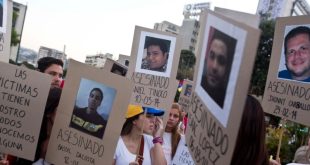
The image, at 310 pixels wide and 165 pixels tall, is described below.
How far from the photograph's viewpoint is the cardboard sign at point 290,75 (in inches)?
119

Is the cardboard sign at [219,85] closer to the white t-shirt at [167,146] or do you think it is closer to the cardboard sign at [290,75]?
the cardboard sign at [290,75]

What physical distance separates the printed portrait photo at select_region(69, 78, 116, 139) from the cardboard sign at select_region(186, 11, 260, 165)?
885mm

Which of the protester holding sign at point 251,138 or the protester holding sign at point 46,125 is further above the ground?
the protester holding sign at point 251,138

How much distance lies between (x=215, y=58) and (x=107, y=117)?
1303 mm

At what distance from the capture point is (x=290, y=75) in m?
3.15

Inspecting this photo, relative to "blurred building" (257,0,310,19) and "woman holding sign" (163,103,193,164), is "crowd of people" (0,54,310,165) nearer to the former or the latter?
"woman holding sign" (163,103,193,164)

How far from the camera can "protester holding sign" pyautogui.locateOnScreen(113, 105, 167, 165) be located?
12.0 ft

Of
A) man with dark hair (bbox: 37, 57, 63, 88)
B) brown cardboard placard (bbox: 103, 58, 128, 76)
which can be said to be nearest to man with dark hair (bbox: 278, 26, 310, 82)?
brown cardboard placard (bbox: 103, 58, 128, 76)

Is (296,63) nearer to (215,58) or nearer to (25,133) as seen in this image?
(215,58)

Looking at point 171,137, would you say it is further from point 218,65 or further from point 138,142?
point 218,65

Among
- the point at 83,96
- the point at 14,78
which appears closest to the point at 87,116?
the point at 83,96

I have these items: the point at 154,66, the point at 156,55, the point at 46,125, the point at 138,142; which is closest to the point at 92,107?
the point at 46,125

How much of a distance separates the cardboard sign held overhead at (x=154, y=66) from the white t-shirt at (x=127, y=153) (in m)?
0.39

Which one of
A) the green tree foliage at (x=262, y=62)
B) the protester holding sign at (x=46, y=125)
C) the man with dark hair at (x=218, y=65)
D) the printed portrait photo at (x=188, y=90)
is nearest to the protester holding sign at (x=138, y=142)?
the protester holding sign at (x=46, y=125)
